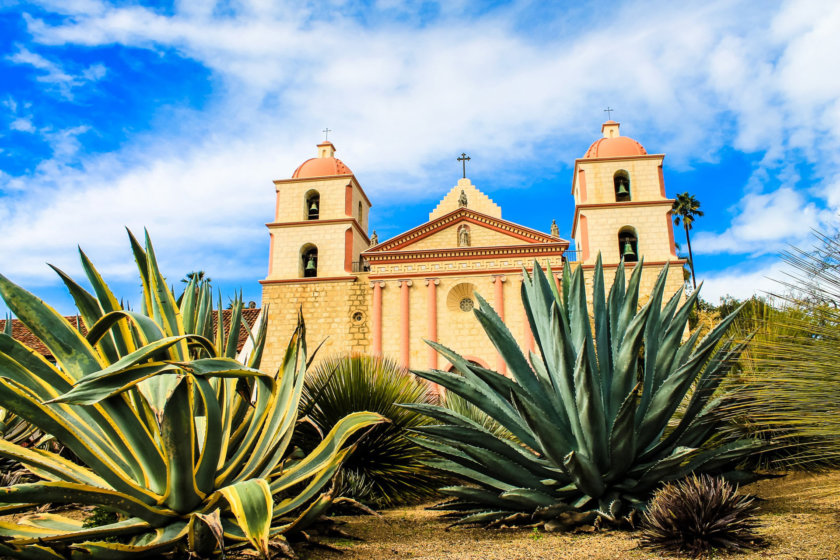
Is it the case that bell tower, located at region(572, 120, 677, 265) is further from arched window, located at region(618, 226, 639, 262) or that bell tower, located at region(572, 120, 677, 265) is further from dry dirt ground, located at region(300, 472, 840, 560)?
dry dirt ground, located at region(300, 472, 840, 560)

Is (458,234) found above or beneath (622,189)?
beneath

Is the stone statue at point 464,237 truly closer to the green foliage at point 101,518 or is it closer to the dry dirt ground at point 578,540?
the dry dirt ground at point 578,540

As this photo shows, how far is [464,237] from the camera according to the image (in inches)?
805

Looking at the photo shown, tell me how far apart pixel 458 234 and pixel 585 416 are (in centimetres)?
1729

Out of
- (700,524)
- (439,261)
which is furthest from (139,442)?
(439,261)

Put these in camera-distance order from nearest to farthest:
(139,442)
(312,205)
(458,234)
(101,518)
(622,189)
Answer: (139,442), (101,518), (622,189), (458,234), (312,205)

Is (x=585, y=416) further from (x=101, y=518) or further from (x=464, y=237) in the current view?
(x=464, y=237)

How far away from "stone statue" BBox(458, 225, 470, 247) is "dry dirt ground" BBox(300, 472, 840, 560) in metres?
16.1

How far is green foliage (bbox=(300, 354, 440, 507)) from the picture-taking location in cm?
574

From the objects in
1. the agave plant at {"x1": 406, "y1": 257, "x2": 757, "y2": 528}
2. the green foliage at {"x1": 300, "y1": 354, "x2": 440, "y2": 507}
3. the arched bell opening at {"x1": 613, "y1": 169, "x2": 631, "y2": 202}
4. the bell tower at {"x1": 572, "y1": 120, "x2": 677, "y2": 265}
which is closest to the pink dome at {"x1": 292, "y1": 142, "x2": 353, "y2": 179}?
the bell tower at {"x1": 572, "y1": 120, "x2": 677, "y2": 265}

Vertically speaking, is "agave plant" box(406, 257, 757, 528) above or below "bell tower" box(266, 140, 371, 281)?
below

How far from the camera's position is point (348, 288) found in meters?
19.9

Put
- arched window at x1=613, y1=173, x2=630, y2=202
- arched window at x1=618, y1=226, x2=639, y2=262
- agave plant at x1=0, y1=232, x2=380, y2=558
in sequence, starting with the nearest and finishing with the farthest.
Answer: agave plant at x1=0, y1=232, x2=380, y2=558
arched window at x1=618, y1=226, x2=639, y2=262
arched window at x1=613, y1=173, x2=630, y2=202

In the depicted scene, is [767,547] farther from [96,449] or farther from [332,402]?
[332,402]
